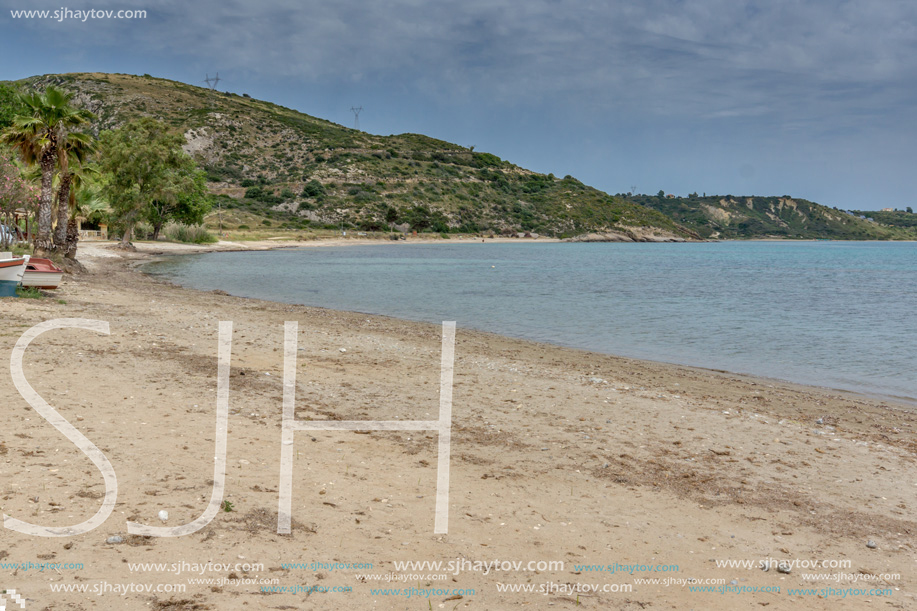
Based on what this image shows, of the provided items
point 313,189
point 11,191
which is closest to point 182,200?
point 11,191

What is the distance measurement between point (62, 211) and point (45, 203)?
295cm

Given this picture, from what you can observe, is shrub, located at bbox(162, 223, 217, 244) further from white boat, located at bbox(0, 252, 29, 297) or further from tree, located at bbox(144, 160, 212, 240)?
white boat, located at bbox(0, 252, 29, 297)

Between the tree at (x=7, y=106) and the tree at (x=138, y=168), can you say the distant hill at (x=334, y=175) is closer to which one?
the tree at (x=138, y=168)

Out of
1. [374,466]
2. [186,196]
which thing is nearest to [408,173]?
[186,196]

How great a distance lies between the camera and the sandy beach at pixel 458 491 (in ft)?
14.7

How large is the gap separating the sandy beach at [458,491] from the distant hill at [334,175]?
305ft

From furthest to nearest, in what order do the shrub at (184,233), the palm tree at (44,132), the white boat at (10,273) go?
the shrub at (184,233)
the palm tree at (44,132)
the white boat at (10,273)

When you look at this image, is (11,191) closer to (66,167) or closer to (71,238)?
(71,238)

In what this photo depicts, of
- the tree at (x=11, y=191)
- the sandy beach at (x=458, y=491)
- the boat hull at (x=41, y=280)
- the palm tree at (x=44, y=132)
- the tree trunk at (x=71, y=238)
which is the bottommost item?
the sandy beach at (x=458, y=491)

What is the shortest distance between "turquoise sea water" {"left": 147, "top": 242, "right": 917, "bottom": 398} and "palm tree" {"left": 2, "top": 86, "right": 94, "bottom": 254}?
21.6 ft

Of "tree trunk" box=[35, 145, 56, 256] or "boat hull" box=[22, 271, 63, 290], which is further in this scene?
"tree trunk" box=[35, 145, 56, 256]

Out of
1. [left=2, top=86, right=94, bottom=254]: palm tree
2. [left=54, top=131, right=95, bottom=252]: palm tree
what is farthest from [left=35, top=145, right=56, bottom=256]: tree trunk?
[left=54, top=131, right=95, bottom=252]: palm tree

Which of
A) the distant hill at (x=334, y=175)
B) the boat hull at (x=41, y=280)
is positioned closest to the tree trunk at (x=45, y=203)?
the boat hull at (x=41, y=280)

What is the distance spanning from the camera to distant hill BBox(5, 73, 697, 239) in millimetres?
110938
